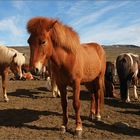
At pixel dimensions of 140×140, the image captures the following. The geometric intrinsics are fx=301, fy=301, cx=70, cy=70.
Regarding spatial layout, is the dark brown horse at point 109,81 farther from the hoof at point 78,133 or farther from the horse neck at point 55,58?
the horse neck at point 55,58

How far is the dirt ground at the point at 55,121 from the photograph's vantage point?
6.38 meters

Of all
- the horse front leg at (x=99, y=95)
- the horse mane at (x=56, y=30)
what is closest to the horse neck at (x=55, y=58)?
the horse mane at (x=56, y=30)

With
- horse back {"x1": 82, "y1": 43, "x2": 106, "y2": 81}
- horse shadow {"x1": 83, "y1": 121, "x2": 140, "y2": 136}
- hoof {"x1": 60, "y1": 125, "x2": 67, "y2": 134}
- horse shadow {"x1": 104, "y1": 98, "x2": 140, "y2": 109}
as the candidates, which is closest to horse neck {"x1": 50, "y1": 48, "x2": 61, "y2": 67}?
horse back {"x1": 82, "y1": 43, "x2": 106, "y2": 81}

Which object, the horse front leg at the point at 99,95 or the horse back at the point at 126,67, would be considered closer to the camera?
the horse front leg at the point at 99,95

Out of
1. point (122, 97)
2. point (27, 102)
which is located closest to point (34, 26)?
point (27, 102)

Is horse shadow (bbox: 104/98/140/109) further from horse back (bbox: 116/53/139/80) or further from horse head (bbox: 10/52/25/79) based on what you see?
horse head (bbox: 10/52/25/79)

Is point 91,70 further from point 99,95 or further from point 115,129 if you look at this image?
point 115,129

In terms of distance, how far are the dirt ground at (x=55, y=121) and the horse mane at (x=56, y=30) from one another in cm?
185

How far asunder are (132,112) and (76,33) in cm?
338

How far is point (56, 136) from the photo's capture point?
6293 millimetres

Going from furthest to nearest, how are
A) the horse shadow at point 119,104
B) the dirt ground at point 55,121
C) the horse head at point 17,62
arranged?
the horse head at point 17,62
the horse shadow at point 119,104
the dirt ground at point 55,121

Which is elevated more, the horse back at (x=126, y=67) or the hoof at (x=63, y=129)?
the horse back at (x=126, y=67)

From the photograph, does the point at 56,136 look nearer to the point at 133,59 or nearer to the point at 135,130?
the point at 135,130

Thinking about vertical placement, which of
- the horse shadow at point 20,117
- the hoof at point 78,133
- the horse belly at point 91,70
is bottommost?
the hoof at point 78,133
